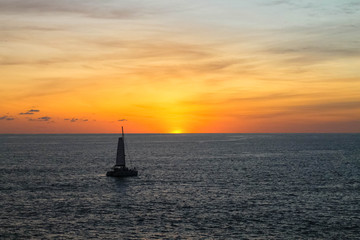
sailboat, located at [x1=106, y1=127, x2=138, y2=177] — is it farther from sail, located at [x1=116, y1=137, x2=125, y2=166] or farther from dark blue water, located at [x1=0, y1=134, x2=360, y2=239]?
dark blue water, located at [x1=0, y1=134, x2=360, y2=239]

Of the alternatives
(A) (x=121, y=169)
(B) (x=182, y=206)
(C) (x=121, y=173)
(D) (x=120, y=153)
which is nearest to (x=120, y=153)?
(D) (x=120, y=153)

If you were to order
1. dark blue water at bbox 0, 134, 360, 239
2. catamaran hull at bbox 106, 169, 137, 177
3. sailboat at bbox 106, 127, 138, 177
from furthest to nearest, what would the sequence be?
sailboat at bbox 106, 127, 138, 177
catamaran hull at bbox 106, 169, 137, 177
dark blue water at bbox 0, 134, 360, 239

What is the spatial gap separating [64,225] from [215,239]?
25.6m

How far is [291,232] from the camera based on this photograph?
63.5m

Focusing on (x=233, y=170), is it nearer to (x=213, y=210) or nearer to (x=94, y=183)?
(x=94, y=183)

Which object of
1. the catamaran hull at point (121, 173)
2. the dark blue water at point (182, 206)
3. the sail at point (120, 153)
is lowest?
the dark blue water at point (182, 206)

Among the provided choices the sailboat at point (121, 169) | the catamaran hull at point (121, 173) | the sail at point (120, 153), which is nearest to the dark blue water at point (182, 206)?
the catamaran hull at point (121, 173)

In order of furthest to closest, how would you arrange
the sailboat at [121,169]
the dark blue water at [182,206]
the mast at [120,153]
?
the mast at [120,153] < the sailboat at [121,169] < the dark blue water at [182,206]

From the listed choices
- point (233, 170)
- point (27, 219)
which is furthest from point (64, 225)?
point (233, 170)

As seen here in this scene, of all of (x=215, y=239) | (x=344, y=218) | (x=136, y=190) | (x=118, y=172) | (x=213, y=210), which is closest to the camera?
(x=215, y=239)

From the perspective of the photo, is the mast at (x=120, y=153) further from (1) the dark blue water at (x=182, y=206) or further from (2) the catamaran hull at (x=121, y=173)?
(1) the dark blue water at (x=182, y=206)

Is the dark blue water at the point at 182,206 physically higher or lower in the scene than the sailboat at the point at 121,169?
lower

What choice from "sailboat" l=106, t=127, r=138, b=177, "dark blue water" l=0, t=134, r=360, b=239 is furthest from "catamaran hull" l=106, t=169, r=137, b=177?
"dark blue water" l=0, t=134, r=360, b=239

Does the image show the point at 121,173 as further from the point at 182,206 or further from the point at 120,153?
the point at 182,206
